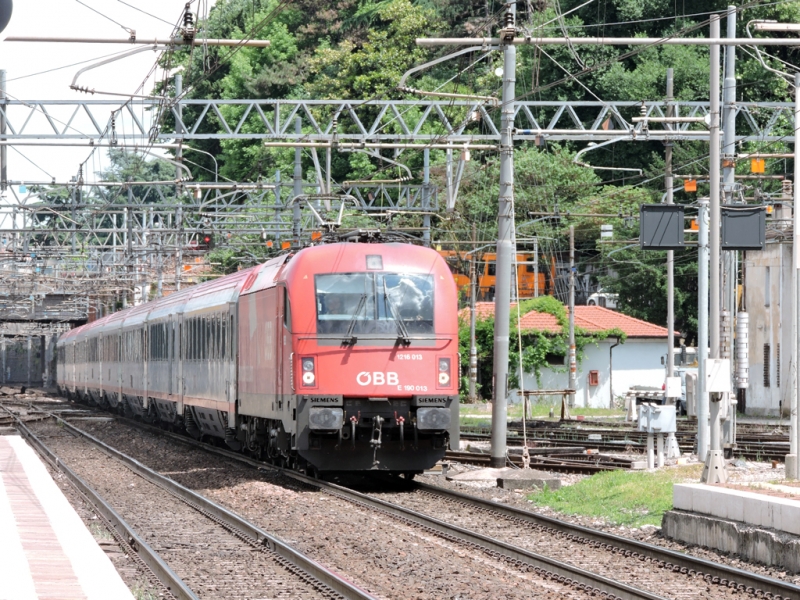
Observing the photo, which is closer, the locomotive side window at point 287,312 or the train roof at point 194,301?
the locomotive side window at point 287,312

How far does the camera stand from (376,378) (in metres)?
17.5

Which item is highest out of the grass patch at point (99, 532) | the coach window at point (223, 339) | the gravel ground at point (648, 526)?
the coach window at point (223, 339)

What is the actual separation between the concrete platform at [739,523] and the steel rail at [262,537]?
3757 millimetres

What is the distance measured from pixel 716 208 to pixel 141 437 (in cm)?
2028

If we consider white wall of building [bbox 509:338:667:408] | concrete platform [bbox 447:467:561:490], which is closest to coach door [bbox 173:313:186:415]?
concrete platform [bbox 447:467:561:490]

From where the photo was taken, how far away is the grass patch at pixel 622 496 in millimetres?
15008

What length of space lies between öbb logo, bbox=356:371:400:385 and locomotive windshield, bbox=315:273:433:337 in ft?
1.91

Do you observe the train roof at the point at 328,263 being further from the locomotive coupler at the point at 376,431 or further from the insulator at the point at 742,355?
the insulator at the point at 742,355

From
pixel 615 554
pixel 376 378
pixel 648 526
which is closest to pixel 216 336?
pixel 376 378

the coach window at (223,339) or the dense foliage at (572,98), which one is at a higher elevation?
the dense foliage at (572,98)

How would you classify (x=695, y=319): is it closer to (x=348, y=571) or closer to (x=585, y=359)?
(x=585, y=359)

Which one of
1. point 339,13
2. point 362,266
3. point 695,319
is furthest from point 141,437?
point 339,13

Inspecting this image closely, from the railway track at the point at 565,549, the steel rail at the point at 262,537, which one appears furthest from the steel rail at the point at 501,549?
the steel rail at the point at 262,537

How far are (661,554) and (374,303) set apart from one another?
710 centimetres
